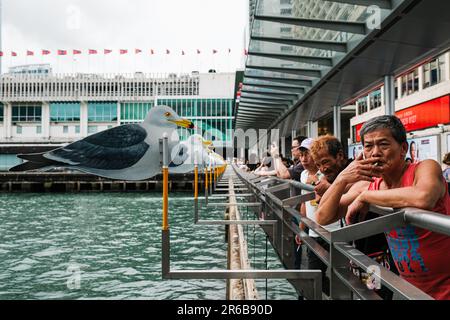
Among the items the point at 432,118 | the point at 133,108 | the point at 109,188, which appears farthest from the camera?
the point at 133,108

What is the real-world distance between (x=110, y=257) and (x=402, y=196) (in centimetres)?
1137

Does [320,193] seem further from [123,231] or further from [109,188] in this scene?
[109,188]

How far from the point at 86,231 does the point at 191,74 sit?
6073 centimetres

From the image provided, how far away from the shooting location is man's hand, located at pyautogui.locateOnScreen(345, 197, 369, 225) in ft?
6.73

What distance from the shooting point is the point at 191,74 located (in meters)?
75.5

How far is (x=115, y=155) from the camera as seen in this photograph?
6.89 metres

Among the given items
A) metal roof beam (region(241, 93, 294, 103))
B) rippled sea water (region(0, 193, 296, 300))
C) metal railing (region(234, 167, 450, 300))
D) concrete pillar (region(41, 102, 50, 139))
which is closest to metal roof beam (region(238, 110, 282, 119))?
metal roof beam (region(241, 93, 294, 103))

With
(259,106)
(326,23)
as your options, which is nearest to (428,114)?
(259,106)

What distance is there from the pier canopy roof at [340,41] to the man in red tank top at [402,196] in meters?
3.82

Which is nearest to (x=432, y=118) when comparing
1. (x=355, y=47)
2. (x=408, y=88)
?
(x=408, y=88)

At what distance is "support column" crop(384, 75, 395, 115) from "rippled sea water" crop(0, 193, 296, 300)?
409 centimetres

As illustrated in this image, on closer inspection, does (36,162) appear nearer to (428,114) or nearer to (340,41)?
(340,41)

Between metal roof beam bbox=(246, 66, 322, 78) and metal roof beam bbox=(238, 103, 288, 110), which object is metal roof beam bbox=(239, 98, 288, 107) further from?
metal roof beam bbox=(246, 66, 322, 78)

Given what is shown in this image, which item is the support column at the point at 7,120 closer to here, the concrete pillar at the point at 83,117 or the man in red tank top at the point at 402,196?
the concrete pillar at the point at 83,117
